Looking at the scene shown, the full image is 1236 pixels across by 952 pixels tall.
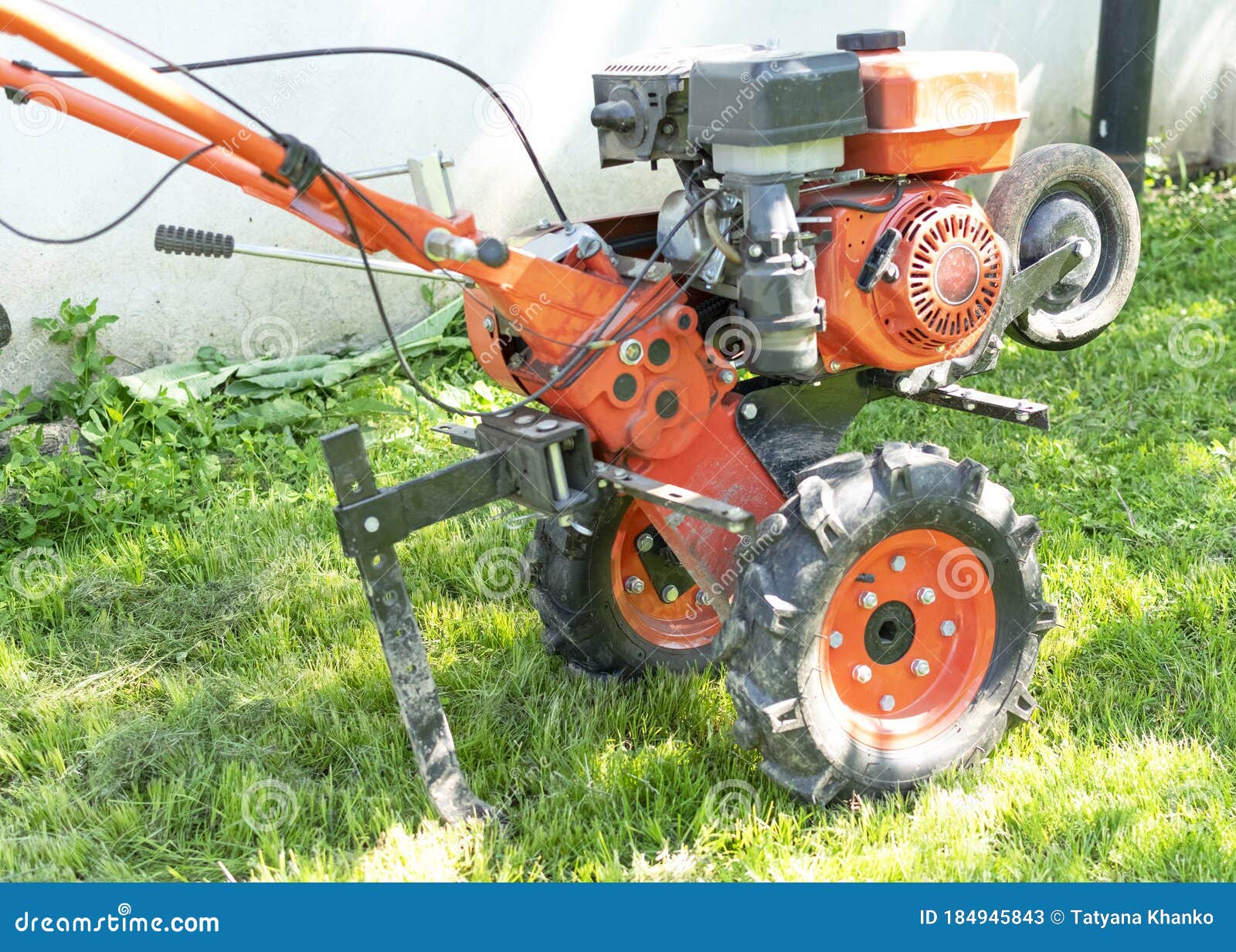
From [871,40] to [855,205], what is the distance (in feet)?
1.58

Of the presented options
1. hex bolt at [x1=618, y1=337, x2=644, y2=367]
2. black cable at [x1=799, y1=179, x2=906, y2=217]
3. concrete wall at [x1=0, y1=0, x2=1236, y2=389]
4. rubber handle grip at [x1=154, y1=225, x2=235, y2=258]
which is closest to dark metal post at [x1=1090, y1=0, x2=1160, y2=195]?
concrete wall at [x1=0, y1=0, x2=1236, y2=389]

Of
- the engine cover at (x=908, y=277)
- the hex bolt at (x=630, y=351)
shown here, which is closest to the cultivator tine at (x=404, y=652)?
the hex bolt at (x=630, y=351)

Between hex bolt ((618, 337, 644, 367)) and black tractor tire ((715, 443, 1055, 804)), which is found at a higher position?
hex bolt ((618, 337, 644, 367))

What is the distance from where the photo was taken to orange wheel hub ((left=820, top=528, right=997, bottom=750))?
9.71 ft

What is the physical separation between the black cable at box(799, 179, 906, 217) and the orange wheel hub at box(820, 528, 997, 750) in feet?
2.49

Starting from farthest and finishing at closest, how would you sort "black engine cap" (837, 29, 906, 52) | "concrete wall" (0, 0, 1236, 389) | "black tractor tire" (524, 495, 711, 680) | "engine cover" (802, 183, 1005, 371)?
"concrete wall" (0, 0, 1236, 389)
"black tractor tire" (524, 495, 711, 680)
"black engine cap" (837, 29, 906, 52)
"engine cover" (802, 183, 1005, 371)

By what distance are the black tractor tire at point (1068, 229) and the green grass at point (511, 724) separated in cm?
83

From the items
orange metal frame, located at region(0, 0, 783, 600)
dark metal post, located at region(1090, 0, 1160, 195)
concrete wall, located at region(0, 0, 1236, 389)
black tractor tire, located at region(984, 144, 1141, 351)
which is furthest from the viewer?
dark metal post, located at region(1090, 0, 1160, 195)

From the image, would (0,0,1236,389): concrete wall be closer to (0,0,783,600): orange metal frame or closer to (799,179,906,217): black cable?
(799,179,906,217): black cable

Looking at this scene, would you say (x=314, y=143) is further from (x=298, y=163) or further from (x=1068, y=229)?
(x=1068, y=229)

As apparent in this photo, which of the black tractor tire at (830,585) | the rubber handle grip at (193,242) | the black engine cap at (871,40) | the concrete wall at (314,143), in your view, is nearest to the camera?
the rubber handle grip at (193,242)

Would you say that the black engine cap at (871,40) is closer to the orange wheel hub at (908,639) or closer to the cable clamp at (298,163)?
the orange wheel hub at (908,639)

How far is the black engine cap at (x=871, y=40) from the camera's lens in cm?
303

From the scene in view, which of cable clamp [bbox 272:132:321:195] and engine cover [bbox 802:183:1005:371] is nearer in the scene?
cable clamp [bbox 272:132:321:195]
